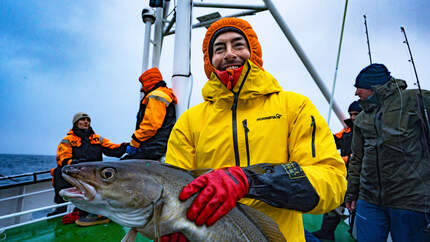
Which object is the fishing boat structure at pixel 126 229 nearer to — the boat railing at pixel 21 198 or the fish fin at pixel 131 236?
the boat railing at pixel 21 198

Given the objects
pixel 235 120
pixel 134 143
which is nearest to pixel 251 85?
pixel 235 120

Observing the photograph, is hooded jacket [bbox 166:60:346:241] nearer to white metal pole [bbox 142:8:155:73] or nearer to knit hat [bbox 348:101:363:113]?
knit hat [bbox 348:101:363:113]

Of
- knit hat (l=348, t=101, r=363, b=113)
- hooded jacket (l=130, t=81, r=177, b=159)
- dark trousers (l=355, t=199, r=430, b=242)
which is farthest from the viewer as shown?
knit hat (l=348, t=101, r=363, b=113)

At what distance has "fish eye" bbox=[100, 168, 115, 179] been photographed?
3.50 ft

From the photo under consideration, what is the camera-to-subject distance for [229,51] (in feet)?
5.90

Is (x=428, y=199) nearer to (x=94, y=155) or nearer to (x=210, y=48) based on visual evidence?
(x=210, y=48)

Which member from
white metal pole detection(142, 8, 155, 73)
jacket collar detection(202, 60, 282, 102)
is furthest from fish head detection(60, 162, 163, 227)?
white metal pole detection(142, 8, 155, 73)

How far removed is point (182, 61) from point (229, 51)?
101 inches

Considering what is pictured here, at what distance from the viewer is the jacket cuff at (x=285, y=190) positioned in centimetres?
109

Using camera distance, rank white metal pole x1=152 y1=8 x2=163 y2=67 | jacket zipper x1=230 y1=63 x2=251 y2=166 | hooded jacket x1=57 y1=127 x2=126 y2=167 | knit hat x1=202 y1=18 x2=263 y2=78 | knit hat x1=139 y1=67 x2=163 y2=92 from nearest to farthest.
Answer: jacket zipper x1=230 y1=63 x2=251 y2=166 < knit hat x1=202 y1=18 x2=263 y2=78 < knit hat x1=139 y1=67 x2=163 y2=92 < hooded jacket x1=57 y1=127 x2=126 y2=167 < white metal pole x1=152 y1=8 x2=163 y2=67

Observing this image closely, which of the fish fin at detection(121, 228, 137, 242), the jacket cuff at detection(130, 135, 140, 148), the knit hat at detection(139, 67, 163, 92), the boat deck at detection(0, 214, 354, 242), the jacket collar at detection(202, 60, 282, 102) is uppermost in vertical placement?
the knit hat at detection(139, 67, 163, 92)

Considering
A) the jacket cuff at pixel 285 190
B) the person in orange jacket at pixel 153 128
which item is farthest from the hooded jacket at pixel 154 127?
the jacket cuff at pixel 285 190

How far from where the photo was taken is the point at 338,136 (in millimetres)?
5965

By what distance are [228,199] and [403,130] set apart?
2.53 meters
